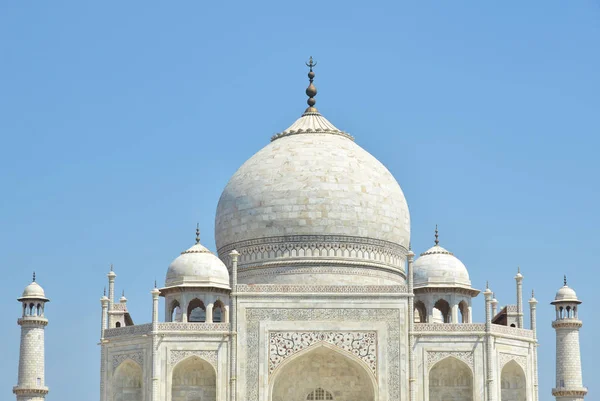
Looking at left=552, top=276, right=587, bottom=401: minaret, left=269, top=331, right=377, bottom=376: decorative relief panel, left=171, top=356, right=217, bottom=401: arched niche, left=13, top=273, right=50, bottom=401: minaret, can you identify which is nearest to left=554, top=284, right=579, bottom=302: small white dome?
left=552, top=276, right=587, bottom=401: minaret

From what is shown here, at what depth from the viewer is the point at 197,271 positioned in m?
32.3

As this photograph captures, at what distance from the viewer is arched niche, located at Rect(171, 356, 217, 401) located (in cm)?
3122

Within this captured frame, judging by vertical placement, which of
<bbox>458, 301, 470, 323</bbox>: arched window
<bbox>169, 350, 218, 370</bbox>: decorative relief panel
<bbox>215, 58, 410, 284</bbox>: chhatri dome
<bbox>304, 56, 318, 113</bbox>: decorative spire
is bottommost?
<bbox>169, 350, 218, 370</bbox>: decorative relief panel

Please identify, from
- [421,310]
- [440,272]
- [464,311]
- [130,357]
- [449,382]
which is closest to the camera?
[130,357]

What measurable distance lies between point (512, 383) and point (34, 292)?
35.0ft

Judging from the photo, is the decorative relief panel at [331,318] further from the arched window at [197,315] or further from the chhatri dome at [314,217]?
the arched window at [197,315]

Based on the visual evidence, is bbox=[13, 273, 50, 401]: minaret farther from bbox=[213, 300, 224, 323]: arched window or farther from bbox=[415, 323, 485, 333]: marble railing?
bbox=[415, 323, 485, 333]: marble railing

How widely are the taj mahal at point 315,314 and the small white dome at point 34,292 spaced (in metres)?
0.04

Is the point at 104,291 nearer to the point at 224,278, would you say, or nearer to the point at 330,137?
the point at 224,278

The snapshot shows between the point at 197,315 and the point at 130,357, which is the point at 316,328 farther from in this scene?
the point at 197,315

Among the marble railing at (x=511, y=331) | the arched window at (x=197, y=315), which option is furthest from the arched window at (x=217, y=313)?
the marble railing at (x=511, y=331)

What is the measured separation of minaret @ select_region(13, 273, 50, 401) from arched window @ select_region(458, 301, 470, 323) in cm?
908

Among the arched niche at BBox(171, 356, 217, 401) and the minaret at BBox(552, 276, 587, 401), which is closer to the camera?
the arched niche at BBox(171, 356, 217, 401)

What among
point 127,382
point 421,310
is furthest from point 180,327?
point 421,310
